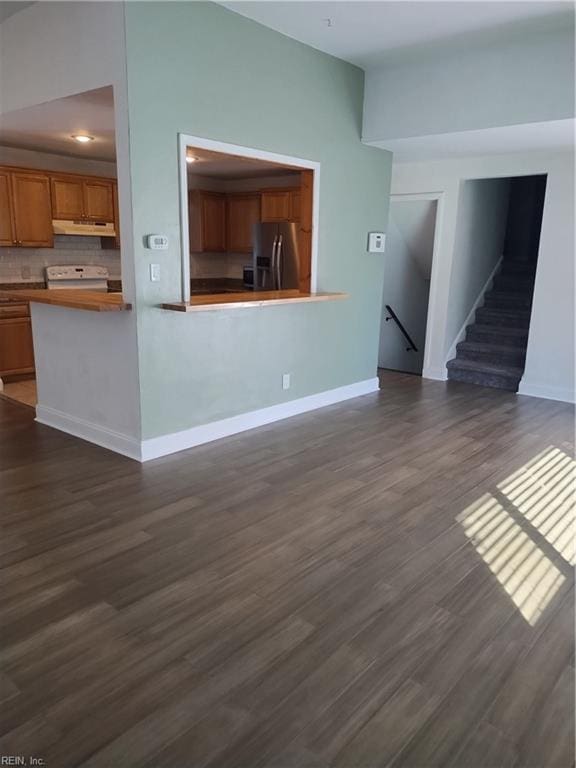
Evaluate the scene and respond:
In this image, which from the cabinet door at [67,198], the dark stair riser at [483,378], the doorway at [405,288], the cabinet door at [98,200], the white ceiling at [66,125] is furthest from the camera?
the doorway at [405,288]

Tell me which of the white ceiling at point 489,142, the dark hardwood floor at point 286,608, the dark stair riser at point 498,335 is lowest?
the dark hardwood floor at point 286,608

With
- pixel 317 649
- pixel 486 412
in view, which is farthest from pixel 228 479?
pixel 486 412

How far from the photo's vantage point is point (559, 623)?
220cm

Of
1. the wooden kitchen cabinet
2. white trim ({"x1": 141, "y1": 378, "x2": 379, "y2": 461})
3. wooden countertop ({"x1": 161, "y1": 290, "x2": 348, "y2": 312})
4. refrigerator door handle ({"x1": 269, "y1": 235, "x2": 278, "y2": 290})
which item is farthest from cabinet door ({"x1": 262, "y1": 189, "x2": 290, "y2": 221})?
the wooden kitchen cabinet

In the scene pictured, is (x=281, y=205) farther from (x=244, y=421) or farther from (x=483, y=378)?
(x=244, y=421)

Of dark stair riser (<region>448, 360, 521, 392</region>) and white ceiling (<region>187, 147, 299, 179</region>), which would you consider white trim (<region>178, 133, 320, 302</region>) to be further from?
dark stair riser (<region>448, 360, 521, 392</region>)

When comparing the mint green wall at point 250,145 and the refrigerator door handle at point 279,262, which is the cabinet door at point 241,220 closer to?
the refrigerator door handle at point 279,262

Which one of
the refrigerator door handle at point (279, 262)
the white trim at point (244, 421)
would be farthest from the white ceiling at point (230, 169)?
the white trim at point (244, 421)

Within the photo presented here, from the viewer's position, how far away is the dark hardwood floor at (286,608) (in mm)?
1662

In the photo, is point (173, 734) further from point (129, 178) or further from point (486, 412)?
point (486, 412)

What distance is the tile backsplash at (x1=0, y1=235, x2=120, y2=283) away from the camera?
595 cm

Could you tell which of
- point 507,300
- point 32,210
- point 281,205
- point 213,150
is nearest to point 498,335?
point 507,300

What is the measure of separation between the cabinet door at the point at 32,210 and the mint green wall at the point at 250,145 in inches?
116

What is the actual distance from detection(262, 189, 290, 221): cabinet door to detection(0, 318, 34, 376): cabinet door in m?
3.14
